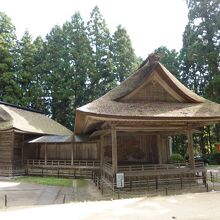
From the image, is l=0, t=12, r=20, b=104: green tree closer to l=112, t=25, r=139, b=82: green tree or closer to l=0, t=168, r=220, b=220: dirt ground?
l=112, t=25, r=139, b=82: green tree

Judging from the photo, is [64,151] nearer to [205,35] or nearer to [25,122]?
[25,122]

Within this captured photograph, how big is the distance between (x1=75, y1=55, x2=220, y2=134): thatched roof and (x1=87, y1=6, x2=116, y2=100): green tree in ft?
75.8

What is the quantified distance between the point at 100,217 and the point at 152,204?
9.54 feet

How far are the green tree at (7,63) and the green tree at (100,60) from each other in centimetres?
1104

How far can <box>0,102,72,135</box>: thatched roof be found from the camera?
28.0 metres

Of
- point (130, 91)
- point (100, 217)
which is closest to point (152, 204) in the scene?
point (100, 217)

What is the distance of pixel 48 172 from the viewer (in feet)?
87.7

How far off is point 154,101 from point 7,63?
28992mm

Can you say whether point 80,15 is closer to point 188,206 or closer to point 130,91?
point 130,91

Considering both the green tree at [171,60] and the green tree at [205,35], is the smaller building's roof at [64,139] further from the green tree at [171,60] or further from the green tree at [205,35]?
the green tree at [171,60]

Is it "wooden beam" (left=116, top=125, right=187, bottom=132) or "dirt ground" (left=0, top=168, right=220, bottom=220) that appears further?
"wooden beam" (left=116, top=125, right=187, bottom=132)

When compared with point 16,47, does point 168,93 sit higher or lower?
lower

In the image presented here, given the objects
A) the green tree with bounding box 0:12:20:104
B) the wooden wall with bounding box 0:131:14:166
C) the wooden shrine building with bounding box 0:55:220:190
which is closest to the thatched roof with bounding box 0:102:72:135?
the wooden shrine building with bounding box 0:55:220:190

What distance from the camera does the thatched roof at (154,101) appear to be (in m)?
15.8
